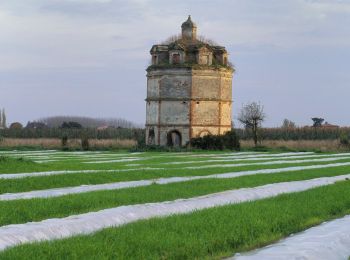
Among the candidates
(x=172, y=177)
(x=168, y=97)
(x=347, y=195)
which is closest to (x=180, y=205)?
(x=347, y=195)

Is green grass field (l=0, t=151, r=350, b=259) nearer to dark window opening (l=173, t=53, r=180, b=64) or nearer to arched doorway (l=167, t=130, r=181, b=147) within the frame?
arched doorway (l=167, t=130, r=181, b=147)

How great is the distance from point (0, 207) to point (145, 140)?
1360 inches

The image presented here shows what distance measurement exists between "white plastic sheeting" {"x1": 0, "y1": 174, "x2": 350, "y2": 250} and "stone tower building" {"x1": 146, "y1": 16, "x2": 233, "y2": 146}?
27.8 metres

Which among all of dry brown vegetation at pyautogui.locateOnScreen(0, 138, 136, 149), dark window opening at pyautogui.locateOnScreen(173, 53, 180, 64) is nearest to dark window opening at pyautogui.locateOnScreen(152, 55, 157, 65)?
dark window opening at pyautogui.locateOnScreen(173, 53, 180, 64)

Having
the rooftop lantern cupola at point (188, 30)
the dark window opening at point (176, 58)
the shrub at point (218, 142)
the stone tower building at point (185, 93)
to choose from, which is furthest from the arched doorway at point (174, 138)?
the rooftop lantern cupola at point (188, 30)

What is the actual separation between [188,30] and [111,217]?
36284 mm

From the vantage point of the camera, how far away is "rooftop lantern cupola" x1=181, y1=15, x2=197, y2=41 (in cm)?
4488

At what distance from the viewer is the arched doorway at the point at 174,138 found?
42844 millimetres

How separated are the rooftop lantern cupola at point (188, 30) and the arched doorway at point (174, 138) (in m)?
6.50

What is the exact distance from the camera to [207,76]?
42.6 metres

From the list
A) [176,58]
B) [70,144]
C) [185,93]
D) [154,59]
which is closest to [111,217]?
[185,93]

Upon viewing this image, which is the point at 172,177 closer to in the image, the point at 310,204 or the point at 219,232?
the point at 310,204

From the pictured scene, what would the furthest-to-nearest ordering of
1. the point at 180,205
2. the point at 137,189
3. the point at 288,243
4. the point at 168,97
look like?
the point at 168,97
the point at 137,189
the point at 180,205
the point at 288,243

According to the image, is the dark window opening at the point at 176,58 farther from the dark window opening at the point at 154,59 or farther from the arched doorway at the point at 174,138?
the arched doorway at the point at 174,138
